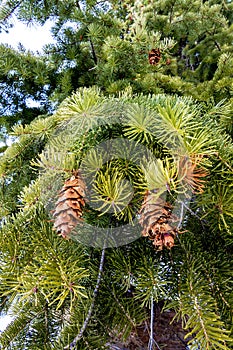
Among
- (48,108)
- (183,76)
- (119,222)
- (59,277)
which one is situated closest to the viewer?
(59,277)

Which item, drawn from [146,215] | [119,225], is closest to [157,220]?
[146,215]

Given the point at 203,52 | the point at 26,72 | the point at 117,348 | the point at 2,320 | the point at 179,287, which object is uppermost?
the point at 26,72

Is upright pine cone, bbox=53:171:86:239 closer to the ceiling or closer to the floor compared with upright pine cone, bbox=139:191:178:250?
closer to the ceiling

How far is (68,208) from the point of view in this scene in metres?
0.36

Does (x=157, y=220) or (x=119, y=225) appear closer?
(x=157, y=220)

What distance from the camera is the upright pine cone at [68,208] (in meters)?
0.35

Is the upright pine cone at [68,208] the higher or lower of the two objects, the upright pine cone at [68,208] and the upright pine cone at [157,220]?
the higher

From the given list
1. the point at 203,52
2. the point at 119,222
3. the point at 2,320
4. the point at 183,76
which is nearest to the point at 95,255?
the point at 119,222

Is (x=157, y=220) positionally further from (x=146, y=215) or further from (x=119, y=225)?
(x=119, y=225)

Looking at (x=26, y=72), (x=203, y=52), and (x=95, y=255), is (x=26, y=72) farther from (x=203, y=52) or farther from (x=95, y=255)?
(x=203, y=52)

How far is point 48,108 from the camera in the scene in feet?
3.33

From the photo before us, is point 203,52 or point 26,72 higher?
point 26,72

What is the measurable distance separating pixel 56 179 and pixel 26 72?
0.53m

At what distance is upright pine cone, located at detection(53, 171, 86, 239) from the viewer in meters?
0.35
